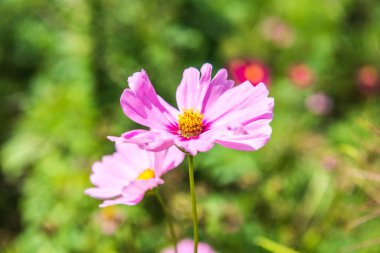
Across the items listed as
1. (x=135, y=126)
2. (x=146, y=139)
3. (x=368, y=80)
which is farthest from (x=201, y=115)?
(x=368, y=80)

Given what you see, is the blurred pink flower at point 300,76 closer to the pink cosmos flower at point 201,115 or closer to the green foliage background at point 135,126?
the green foliage background at point 135,126

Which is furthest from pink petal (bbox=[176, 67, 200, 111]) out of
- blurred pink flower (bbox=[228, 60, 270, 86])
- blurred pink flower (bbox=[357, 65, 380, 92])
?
blurred pink flower (bbox=[357, 65, 380, 92])

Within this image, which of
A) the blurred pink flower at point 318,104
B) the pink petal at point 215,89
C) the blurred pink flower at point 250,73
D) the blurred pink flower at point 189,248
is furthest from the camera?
the blurred pink flower at point 318,104

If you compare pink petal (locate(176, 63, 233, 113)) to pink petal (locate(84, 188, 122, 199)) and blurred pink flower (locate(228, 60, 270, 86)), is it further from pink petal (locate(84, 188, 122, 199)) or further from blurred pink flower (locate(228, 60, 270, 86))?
blurred pink flower (locate(228, 60, 270, 86))

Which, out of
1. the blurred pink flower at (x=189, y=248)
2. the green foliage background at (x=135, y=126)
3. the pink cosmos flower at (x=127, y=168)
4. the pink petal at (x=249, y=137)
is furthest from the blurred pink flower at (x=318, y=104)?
the pink petal at (x=249, y=137)

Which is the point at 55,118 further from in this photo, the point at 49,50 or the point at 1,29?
the point at 1,29

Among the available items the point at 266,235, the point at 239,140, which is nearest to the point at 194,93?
the point at 239,140
